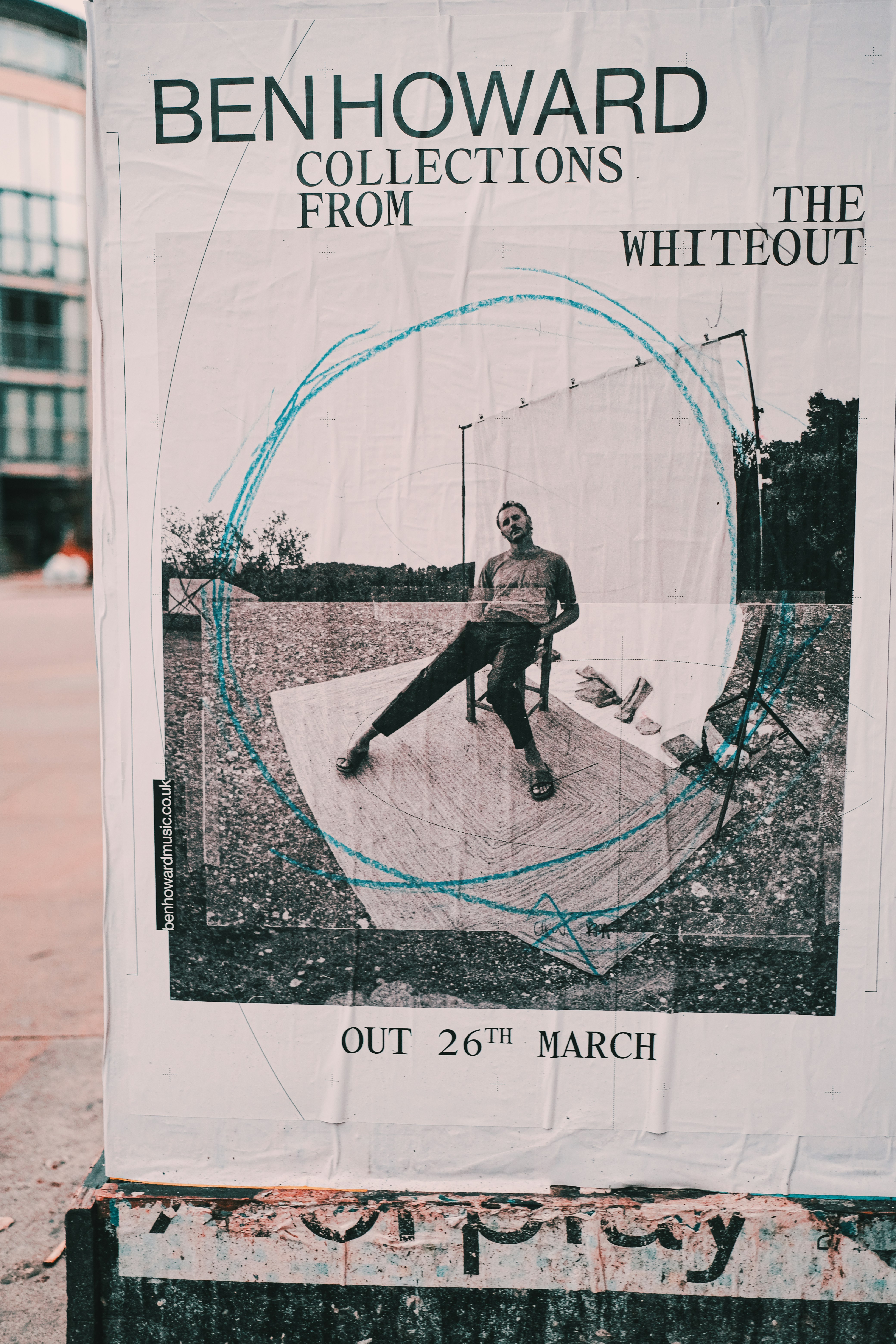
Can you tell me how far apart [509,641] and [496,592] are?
0.10 meters

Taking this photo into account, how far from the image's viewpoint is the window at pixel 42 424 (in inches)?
1412

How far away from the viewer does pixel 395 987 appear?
193cm

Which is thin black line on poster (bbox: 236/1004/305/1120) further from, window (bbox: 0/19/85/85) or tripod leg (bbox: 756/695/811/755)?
window (bbox: 0/19/85/85)

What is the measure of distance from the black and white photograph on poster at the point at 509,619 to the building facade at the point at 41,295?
3124 centimetres

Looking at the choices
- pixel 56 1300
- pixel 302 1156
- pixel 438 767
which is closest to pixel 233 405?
pixel 438 767

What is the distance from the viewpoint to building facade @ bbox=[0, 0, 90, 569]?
3077 cm

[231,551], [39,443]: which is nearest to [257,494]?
[231,551]

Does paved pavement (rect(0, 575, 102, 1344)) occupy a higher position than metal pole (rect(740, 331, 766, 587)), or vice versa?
metal pole (rect(740, 331, 766, 587))

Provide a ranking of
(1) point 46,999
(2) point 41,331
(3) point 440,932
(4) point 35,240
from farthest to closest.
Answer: (2) point 41,331, (4) point 35,240, (1) point 46,999, (3) point 440,932

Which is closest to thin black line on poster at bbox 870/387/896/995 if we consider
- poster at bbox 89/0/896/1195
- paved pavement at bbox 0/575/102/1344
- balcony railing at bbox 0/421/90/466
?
poster at bbox 89/0/896/1195

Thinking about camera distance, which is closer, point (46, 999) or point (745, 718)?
point (745, 718)

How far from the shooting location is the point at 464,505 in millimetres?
1861

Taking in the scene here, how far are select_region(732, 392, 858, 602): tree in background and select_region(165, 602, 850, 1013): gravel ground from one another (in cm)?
6

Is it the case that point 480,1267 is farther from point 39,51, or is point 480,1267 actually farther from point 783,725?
point 39,51
